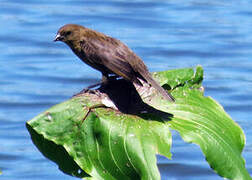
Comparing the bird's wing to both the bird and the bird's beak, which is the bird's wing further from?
the bird's beak

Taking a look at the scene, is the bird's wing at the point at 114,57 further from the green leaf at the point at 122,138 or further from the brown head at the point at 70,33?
the green leaf at the point at 122,138

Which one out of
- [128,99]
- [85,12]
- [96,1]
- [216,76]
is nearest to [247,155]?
[216,76]

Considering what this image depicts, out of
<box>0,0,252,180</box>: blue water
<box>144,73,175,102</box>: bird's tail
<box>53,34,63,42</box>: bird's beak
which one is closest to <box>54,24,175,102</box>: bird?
<box>144,73,175,102</box>: bird's tail

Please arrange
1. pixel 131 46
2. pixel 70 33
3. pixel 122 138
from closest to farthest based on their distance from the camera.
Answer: pixel 122 138, pixel 70 33, pixel 131 46

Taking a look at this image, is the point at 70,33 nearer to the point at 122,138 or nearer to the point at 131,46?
the point at 122,138

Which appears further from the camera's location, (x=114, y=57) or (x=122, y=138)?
(x=114, y=57)

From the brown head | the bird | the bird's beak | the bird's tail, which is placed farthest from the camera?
the bird's beak

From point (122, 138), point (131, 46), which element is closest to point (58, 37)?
point (122, 138)
